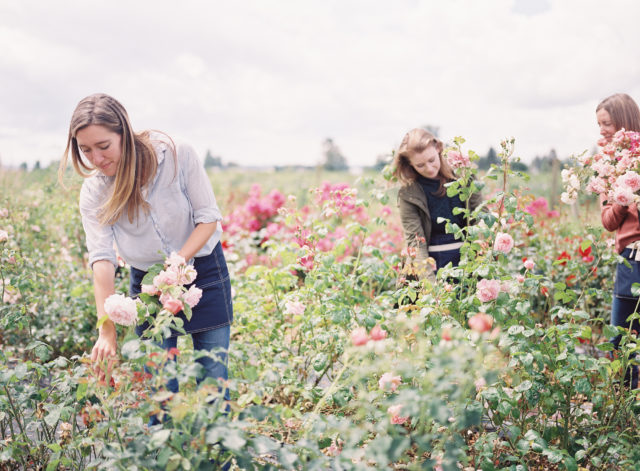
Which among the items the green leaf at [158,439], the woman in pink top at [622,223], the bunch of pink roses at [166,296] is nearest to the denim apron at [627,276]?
the woman in pink top at [622,223]

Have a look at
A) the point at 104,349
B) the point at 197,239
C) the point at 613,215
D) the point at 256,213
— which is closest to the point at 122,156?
the point at 197,239

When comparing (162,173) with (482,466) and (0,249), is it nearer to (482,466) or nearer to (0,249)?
(0,249)

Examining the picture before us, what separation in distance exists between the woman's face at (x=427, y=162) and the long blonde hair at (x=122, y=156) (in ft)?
4.09

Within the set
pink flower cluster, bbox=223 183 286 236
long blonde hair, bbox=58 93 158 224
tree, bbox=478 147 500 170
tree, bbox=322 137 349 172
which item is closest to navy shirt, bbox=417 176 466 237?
tree, bbox=478 147 500 170

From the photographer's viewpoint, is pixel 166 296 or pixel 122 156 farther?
pixel 122 156

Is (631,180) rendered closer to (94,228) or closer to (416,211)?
(416,211)

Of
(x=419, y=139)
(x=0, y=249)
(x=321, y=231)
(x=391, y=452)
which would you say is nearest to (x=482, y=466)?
(x=391, y=452)

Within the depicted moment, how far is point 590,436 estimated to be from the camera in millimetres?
1753

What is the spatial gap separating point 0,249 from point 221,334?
1.03 m

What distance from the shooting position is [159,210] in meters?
1.72

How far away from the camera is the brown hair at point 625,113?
220cm

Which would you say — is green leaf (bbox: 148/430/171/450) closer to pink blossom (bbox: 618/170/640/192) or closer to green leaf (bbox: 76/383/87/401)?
green leaf (bbox: 76/383/87/401)

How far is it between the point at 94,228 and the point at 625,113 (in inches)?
91.5

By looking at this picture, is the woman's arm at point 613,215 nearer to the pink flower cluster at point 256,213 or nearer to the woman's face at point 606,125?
the woman's face at point 606,125
